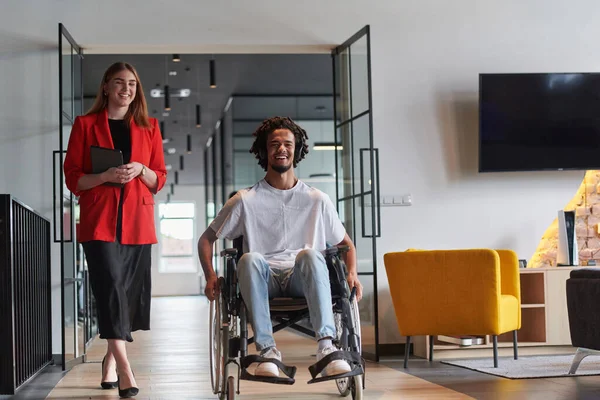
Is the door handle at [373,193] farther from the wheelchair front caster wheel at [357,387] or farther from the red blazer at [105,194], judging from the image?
the wheelchair front caster wheel at [357,387]

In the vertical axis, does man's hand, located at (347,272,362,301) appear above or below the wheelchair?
above

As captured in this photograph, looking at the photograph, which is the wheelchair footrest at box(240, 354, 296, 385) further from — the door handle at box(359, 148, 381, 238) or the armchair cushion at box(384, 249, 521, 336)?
the door handle at box(359, 148, 381, 238)

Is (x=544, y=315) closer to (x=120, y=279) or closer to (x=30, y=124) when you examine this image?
(x=120, y=279)

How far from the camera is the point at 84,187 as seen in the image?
143 inches

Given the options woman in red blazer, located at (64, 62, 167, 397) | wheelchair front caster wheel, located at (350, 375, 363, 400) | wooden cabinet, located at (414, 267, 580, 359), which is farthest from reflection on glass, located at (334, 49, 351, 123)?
wheelchair front caster wheel, located at (350, 375, 363, 400)

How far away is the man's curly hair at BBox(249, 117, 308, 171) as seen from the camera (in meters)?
3.36

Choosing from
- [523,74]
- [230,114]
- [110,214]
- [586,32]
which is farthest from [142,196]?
[230,114]

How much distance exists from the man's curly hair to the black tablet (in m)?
0.57

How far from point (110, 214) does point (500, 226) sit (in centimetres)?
314

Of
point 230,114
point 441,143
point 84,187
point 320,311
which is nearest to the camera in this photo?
point 320,311

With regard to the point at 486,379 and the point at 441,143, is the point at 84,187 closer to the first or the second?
the point at 486,379

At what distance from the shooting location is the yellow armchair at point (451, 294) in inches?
188

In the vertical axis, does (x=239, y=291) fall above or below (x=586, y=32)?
below

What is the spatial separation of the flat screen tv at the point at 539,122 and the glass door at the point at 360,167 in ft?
2.77
